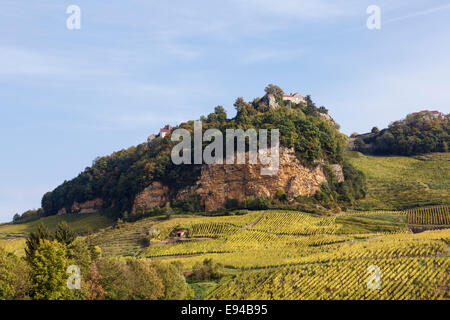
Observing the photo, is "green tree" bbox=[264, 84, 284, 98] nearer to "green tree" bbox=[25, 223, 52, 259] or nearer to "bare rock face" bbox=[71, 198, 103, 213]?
"bare rock face" bbox=[71, 198, 103, 213]

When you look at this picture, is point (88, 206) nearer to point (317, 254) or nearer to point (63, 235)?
point (63, 235)

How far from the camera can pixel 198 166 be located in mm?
86938

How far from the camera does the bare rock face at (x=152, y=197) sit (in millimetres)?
86688

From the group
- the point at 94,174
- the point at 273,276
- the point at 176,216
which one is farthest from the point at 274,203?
the point at 94,174

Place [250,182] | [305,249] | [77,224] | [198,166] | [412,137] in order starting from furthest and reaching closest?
[412,137]
[77,224]
[198,166]
[250,182]
[305,249]

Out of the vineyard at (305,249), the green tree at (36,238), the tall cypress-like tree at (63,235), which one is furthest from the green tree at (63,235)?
the vineyard at (305,249)

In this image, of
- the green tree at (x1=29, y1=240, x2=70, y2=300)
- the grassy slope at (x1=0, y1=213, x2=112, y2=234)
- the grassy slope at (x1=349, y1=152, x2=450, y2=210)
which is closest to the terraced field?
the grassy slope at (x1=349, y1=152, x2=450, y2=210)

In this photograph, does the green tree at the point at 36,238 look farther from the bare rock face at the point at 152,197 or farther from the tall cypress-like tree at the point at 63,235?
the bare rock face at the point at 152,197

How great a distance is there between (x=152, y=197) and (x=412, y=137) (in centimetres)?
5584

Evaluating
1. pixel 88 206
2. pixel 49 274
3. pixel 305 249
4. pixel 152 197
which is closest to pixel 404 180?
pixel 305 249

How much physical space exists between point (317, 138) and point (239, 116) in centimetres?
1396

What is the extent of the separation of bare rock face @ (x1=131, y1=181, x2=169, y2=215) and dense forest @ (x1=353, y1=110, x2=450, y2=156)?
5178cm
